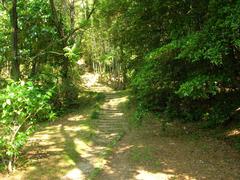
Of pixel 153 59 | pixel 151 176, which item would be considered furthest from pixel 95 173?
pixel 153 59

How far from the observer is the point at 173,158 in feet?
33.4

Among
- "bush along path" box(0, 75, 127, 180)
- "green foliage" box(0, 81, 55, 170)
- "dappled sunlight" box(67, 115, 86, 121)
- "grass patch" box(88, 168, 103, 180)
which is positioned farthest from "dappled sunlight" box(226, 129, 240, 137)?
Result: "dappled sunlight" box(67, 115, 86, 121)

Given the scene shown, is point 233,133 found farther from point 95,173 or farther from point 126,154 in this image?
point 95,173

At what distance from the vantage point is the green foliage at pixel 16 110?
28.0 ft

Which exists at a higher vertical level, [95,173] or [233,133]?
[233,133]

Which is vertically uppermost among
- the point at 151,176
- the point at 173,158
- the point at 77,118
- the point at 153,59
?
the point at 153,59

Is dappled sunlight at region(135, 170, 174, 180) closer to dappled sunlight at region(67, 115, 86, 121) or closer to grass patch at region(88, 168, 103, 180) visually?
grass patch at region(88, 168, 103, 180)

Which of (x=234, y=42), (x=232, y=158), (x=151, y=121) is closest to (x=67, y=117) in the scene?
(x=151, y=121)

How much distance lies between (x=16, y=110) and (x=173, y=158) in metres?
4.79

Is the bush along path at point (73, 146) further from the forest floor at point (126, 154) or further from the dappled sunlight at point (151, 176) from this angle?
the dappled sunlight at point (151, 176)

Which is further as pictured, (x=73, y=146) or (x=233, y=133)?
(x=73, y=146)

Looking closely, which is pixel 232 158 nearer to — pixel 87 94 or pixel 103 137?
pixel 103 137

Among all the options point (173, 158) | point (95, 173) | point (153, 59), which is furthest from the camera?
point (153, 59)

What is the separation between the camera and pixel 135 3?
15.2 metres
